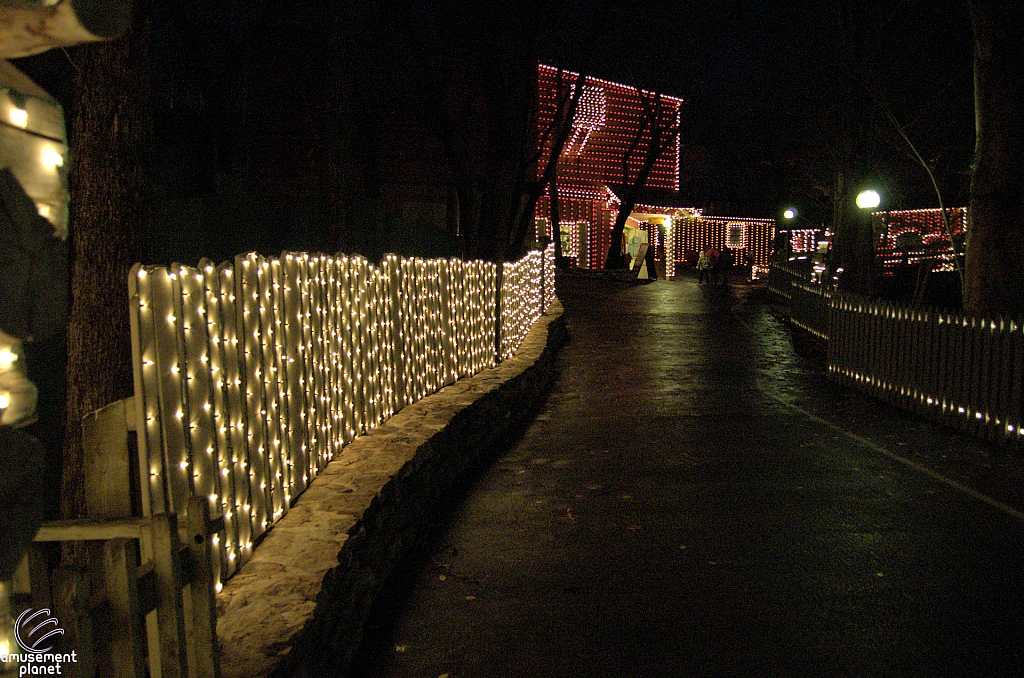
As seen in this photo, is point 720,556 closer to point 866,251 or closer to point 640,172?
point 866,251

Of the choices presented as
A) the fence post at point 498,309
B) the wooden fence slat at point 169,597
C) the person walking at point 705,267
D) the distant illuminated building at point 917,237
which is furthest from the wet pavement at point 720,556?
the person walking at point 705,267

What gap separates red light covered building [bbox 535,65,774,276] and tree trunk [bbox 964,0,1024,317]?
1041 inches

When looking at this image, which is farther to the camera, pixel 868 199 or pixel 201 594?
pixel 868 199

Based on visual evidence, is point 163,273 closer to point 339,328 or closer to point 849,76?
point 339,328

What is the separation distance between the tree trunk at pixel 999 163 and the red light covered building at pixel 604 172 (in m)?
26.4

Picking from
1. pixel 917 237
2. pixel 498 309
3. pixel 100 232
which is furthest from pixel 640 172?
pixel 100 232

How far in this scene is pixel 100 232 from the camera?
13.9ft

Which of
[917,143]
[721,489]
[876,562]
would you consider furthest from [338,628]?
[917,143]

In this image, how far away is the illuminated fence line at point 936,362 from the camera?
364 inches

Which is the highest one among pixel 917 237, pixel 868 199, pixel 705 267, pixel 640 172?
pixel 640 172

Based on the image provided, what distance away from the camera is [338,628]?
4031mm

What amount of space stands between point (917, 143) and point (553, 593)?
3242 cm

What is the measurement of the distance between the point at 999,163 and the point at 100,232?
11614 mm

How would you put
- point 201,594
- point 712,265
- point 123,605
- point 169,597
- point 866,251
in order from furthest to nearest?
point 712,265, point 866,251, point 201,594, point 169,597, point 123,605
